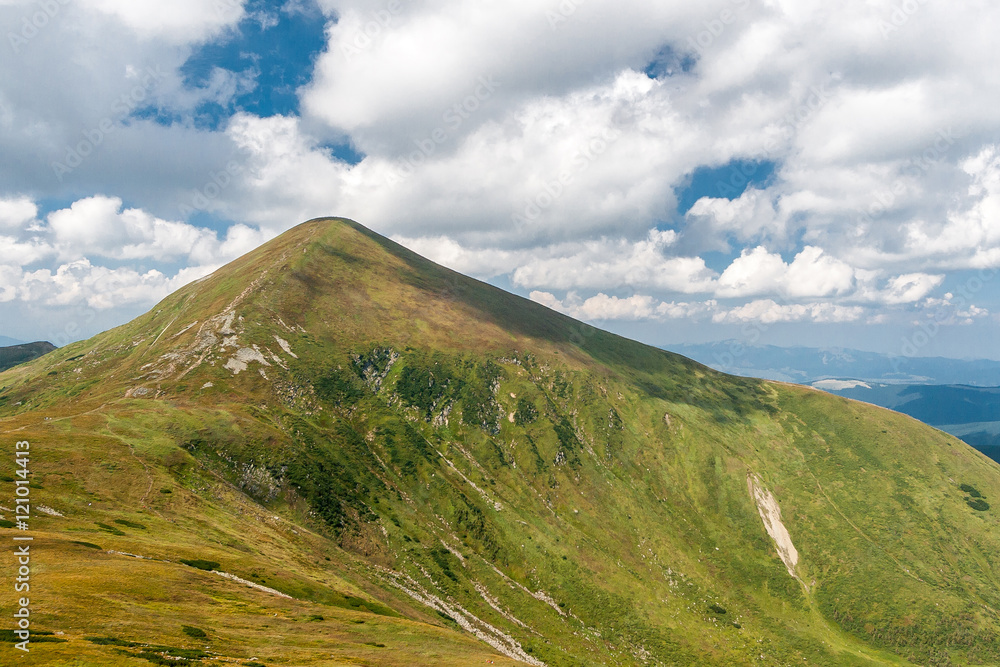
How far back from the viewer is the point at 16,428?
322 ft

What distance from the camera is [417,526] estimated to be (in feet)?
412

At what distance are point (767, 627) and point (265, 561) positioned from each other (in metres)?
145

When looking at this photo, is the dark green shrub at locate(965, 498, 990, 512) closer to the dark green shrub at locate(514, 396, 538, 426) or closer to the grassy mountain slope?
the grassy mountain slope

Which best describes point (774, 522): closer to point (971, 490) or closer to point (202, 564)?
point (971, 490)

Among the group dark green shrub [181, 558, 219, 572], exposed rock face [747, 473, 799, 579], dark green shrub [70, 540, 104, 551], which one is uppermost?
dark green shrub [70, 540, 104, 551]

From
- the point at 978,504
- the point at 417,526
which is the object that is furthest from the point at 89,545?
the point at 978,504

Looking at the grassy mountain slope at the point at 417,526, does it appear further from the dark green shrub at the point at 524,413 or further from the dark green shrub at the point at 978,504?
the dark green shrub at the point at 524,413

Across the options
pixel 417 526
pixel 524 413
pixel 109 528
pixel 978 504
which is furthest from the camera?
pixel 524 413

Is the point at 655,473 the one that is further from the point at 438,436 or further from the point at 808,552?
the point at 438,436

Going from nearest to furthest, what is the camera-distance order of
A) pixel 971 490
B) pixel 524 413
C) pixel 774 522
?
pixel 774 522
pixel 524 413
pixel 971 490

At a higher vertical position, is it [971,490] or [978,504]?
[971,490]

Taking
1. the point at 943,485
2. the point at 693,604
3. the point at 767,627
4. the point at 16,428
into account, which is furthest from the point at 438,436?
the point at 943,485

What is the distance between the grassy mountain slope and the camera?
60.6 metres

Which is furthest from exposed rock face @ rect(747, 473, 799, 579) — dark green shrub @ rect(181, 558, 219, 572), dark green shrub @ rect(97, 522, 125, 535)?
dark green shrub @ rect(97, 522, 125, 535)
